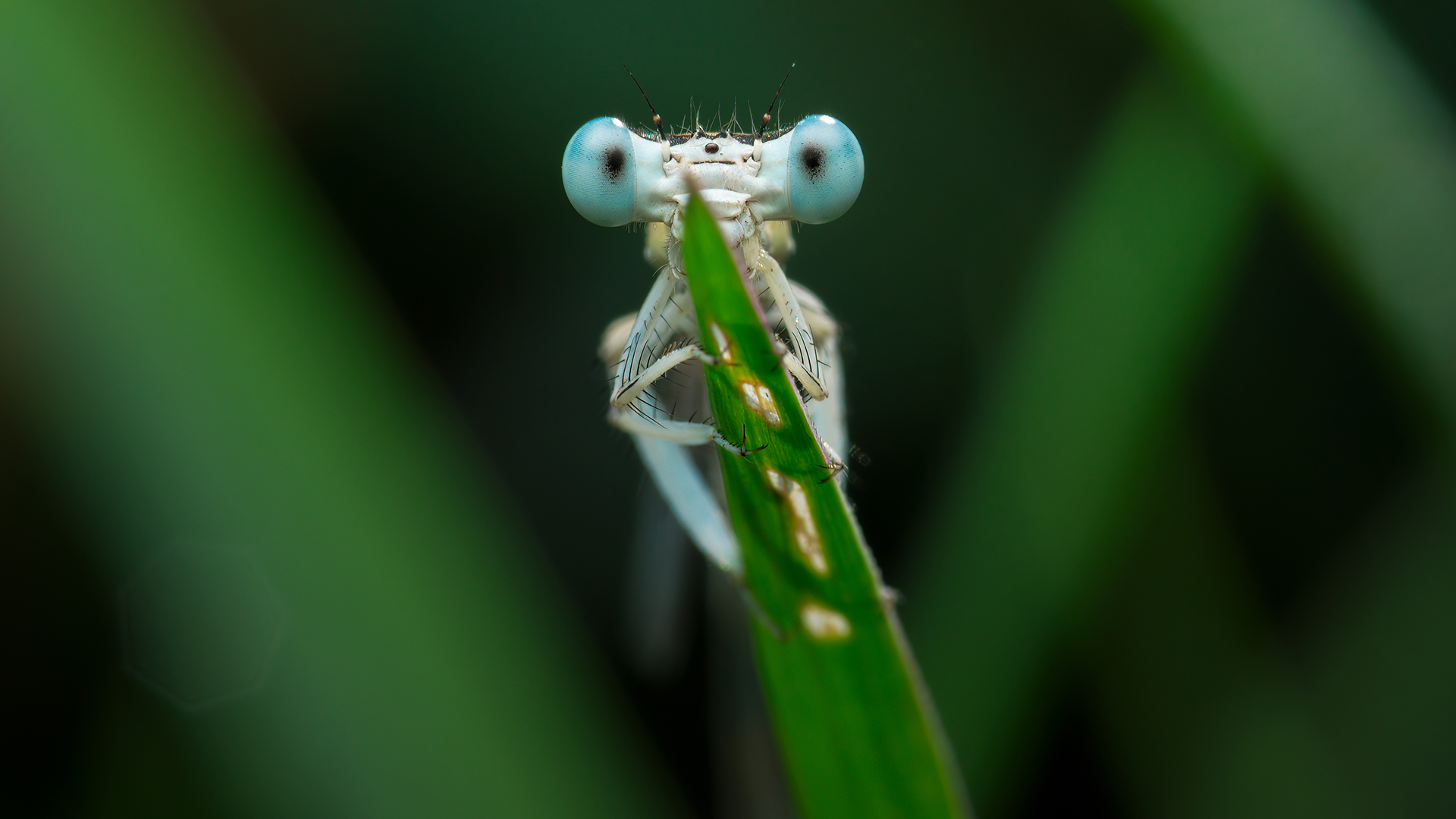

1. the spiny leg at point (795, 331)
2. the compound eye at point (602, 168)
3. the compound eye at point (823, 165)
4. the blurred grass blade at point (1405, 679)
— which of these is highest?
the compound eye at point (602, 168)

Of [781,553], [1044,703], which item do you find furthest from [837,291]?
[781,553]

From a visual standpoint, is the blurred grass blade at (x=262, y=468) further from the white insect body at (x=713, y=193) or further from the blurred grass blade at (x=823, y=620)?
the blurred grass blade at (x=823, y=620)

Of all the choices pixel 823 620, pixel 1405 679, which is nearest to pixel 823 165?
pixel 823 620

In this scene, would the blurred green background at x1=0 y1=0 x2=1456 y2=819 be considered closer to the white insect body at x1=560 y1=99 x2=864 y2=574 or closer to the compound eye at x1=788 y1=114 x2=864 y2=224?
the white insect body at x1=560 y1=99 x2=864 y2=574

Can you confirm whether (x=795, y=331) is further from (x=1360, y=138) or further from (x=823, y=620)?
(x=1360, y=138)

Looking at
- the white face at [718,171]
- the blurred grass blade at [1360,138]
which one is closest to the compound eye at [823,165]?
the white face at [718,171]

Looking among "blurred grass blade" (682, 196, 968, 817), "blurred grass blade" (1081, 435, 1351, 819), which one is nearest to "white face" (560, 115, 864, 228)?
"blurred grass blade" (682, 196, 968, 817)
